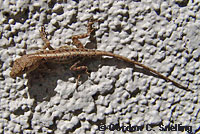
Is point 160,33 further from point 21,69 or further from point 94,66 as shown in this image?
point 21,69

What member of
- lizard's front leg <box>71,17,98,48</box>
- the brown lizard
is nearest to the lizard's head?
the brown lizard

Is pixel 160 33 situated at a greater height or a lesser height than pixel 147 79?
greater

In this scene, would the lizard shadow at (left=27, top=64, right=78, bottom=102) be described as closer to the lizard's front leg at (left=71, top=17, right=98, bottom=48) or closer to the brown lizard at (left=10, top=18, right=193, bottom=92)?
the brown lizard at (left=10, top=18, right=193, bottom=92)

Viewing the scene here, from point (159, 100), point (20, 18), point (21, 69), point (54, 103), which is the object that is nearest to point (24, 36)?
point (20, 18)

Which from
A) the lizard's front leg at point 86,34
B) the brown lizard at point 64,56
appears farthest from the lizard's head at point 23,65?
the lizard's front leg at point 86,34

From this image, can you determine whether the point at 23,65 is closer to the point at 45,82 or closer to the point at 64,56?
the point at 45,82

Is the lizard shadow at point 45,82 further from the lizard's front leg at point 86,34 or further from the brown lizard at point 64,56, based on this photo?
the lizard's front leg at point 86,34

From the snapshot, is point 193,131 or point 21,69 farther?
point 193,131
